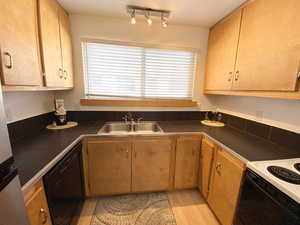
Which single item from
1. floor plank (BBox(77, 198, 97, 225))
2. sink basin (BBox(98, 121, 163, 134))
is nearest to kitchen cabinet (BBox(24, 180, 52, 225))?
floor plank (BBox(77, 198, 97, 225))

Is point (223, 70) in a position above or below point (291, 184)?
above

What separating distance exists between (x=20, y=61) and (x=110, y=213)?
167 centimetres

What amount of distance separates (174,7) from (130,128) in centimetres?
162

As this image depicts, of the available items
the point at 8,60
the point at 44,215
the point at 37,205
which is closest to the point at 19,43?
the point at 8,60

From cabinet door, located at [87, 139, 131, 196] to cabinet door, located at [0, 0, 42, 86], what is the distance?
864 millimetres

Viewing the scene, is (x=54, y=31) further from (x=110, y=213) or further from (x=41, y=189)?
(x=110, y=213)

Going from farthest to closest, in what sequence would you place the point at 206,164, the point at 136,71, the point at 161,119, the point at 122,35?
the point at 161,119 < the point at 136,71 < the point at 122,35 < the point at 206,164

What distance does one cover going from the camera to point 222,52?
5.60 ft

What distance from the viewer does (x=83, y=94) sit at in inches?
77.2

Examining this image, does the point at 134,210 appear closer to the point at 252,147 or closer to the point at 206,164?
the point at 206,164

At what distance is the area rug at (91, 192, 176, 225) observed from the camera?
1.43m

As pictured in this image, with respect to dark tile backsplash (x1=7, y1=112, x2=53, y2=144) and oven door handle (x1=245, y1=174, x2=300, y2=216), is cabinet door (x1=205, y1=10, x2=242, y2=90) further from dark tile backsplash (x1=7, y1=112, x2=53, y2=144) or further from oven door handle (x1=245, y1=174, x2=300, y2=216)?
dark tile backsplash (x1=7, y1=112, x2=53, y2=144)

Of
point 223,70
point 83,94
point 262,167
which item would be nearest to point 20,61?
point 83,94

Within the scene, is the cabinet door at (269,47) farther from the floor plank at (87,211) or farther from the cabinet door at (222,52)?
the floor plank at (87,211)
